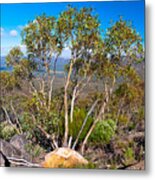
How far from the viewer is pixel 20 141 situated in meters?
3.21

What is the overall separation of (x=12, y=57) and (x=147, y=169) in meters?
0.98

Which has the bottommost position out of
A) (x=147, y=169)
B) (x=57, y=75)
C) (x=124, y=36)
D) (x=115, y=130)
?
(x=147, y=169)

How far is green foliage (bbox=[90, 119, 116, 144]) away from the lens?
3120 millimetres

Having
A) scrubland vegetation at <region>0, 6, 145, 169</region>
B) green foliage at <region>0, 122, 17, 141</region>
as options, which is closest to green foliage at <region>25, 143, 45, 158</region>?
scrubland vegetation at <region>0, 6, 145, 169</region>

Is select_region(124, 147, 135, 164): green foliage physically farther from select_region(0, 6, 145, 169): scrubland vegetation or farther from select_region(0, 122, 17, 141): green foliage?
select_region(0, 122, 17, 141): green foliage

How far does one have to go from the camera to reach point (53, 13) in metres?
3.16

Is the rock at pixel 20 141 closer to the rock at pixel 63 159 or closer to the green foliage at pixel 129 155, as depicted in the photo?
the rock at pixel 63 159

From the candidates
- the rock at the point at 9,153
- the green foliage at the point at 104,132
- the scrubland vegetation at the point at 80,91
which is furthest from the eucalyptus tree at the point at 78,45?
the rock at the point at 9,153

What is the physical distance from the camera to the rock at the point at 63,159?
314 cm

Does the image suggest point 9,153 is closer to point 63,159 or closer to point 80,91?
point 63,159

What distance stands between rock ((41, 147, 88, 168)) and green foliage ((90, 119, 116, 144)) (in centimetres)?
13

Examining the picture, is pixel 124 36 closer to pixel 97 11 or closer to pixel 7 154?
pixel 97 11

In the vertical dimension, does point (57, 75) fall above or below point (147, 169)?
above

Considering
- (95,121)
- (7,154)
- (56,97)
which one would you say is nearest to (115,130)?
(95,121)
